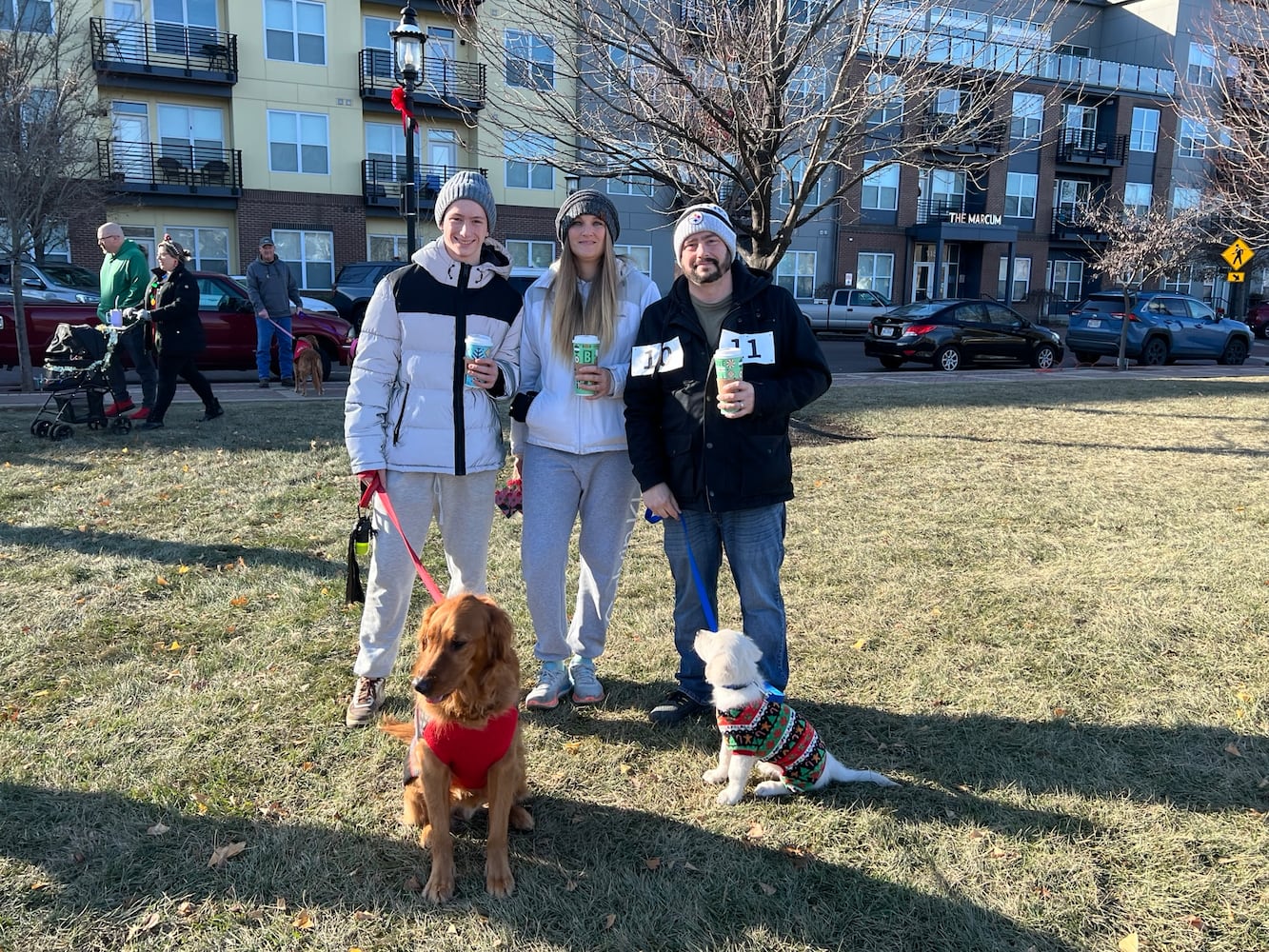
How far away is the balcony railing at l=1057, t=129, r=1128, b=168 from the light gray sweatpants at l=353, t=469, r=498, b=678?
42860mm

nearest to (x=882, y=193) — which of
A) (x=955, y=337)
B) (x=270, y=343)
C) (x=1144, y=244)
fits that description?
(x=1144, y=244)

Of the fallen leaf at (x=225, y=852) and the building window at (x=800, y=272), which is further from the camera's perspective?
the building window at (x=800, y=272)

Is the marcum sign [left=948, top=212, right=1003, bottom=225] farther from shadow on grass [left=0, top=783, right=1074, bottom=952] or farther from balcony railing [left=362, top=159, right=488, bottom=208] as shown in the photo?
shadow on grass [left=0, top=783, right=1074, bottom=952]

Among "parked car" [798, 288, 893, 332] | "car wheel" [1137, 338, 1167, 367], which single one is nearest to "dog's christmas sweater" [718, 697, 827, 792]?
"car wheel" [1137, 338, 1167, 367]

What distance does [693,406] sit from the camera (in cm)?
336

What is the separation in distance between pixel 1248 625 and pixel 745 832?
10.8ft

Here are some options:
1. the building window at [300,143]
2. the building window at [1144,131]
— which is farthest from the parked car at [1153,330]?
the building window at [1144,131]

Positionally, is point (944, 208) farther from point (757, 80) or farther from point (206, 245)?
point (757, 80)

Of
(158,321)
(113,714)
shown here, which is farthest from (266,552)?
(158,321)

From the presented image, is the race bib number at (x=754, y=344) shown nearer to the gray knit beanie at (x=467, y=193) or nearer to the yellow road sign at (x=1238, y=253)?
the gray knit beanie at (x=467, y=193)

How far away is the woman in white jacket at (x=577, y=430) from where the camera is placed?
3.52 meters

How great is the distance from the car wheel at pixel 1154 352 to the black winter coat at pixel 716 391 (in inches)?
774

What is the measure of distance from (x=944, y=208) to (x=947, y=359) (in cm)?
2261

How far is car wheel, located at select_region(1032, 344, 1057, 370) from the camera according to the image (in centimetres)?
1864
